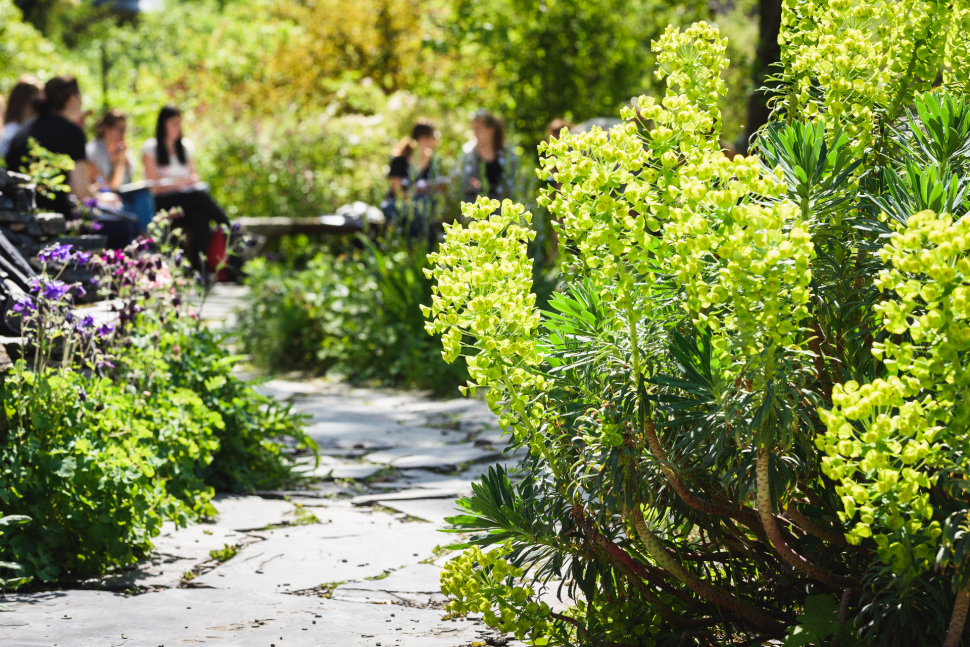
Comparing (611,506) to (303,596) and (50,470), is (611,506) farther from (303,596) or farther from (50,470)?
(50,470)

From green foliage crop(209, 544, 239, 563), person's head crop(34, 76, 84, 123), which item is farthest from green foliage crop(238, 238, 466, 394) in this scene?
green foliage crop(209, 544, 239, 563)

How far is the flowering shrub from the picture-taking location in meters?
3.06

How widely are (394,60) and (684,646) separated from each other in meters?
16.6

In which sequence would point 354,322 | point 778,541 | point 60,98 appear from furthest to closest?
point 354,322 < point 60,98 < point 778,541

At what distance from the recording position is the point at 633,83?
11.9 metres

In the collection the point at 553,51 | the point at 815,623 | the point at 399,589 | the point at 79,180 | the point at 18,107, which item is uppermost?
the point at 553,51

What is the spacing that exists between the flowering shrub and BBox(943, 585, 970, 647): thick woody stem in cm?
237

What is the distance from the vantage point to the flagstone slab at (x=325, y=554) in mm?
3205

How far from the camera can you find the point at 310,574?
3271 millimetres

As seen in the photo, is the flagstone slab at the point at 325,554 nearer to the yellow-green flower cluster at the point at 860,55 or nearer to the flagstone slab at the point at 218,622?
the flagstone slab at the point at 218,622

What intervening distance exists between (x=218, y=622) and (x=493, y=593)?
98 centimetres

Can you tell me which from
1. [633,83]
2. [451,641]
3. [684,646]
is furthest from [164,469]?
[633,83]

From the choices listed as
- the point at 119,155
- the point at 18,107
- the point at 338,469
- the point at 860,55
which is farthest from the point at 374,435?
the point at 119,155

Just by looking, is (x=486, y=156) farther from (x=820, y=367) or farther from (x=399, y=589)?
(x=820, y=367)
